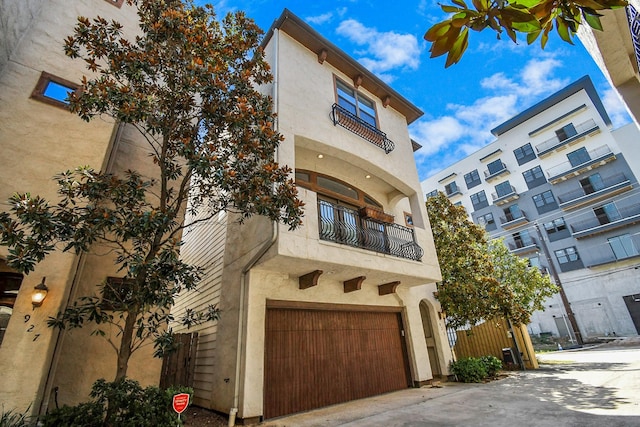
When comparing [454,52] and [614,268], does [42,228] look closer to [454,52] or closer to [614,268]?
[454,52]

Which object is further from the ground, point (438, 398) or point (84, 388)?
point (84, 388)

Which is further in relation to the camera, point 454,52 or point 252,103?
point 252,103

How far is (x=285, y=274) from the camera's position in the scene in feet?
25.9

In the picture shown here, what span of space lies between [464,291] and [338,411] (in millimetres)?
6717

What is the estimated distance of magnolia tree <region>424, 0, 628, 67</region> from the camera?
1100mm

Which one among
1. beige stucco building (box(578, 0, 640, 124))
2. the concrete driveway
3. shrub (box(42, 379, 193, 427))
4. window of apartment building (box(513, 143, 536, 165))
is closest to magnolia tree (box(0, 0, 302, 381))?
shrub (box(42, 379, 193, 427))

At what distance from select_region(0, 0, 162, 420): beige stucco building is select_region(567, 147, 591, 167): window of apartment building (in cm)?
3452

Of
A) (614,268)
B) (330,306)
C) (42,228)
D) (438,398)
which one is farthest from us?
(614,268)

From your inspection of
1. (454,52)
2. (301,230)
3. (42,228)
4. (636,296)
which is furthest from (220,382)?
(636,296)

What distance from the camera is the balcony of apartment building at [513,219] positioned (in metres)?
29.2

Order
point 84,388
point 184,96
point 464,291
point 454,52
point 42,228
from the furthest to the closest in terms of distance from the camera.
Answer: point 464,291 → point 84,388 → point 184,96 → point 42,228 → point 454,52

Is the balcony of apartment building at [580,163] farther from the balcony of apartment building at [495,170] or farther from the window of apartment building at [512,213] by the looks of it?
the balcony of apartment building at [495,170]

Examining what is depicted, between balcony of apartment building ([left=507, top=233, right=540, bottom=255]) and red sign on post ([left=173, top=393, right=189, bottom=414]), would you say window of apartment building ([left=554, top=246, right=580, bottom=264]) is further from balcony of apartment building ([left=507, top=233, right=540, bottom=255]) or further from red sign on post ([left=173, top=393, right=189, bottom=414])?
red sign on post ([left=173, top=393, right=189, bottom=414])

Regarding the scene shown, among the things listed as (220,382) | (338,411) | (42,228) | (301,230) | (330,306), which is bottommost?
(338,411)
